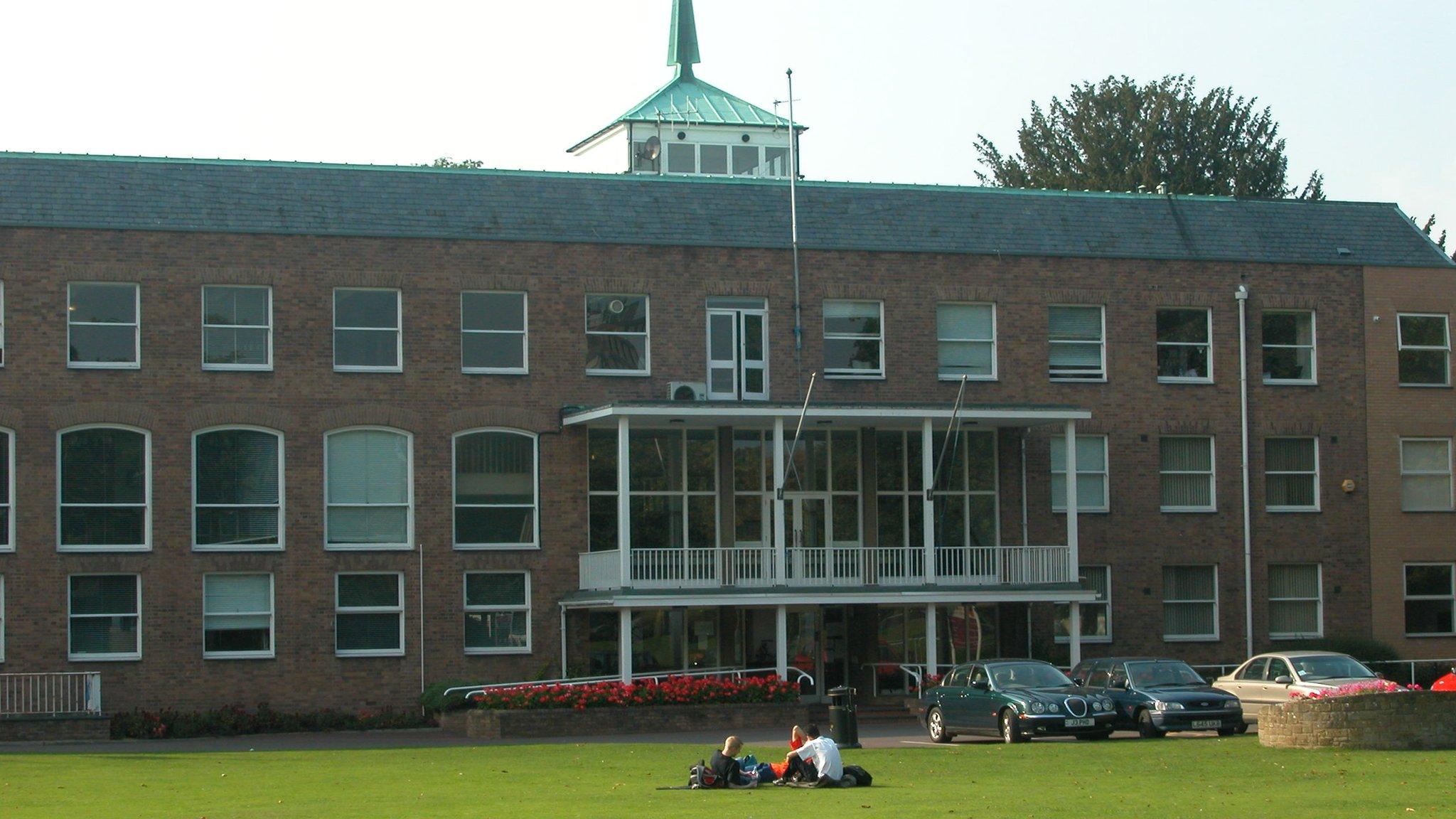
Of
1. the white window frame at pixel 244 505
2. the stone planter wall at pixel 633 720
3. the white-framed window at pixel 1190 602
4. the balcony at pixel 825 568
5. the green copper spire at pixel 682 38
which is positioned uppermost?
the green copper spire at pixel 682 38

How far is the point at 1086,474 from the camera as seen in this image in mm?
40344

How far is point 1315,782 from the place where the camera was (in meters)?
20.5

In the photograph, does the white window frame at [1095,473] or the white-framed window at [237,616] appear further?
the white window frame at [1095,473]

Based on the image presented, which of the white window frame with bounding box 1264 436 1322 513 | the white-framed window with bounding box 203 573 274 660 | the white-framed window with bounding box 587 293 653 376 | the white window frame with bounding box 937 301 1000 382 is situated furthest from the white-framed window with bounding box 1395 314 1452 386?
the white-framed window with bounding box 203 573 274 660

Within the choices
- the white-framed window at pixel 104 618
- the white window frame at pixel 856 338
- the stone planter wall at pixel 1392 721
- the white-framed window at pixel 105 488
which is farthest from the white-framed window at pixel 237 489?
the stone planter wall at pixel 1392 721

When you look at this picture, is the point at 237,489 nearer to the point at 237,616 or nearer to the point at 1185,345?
the point at 237,616

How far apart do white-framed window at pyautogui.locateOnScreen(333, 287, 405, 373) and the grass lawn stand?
33.2 ft

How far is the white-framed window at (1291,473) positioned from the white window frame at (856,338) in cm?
881

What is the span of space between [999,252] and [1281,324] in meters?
6.70

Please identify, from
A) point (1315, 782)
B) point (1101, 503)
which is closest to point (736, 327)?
point (1101, 503)

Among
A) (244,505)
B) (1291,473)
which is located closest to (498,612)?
(244,505)

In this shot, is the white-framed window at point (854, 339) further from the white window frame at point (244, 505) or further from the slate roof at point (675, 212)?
the white window frame at point (244, 505)

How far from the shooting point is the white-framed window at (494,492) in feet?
122

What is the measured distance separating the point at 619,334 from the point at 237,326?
7.28 m
